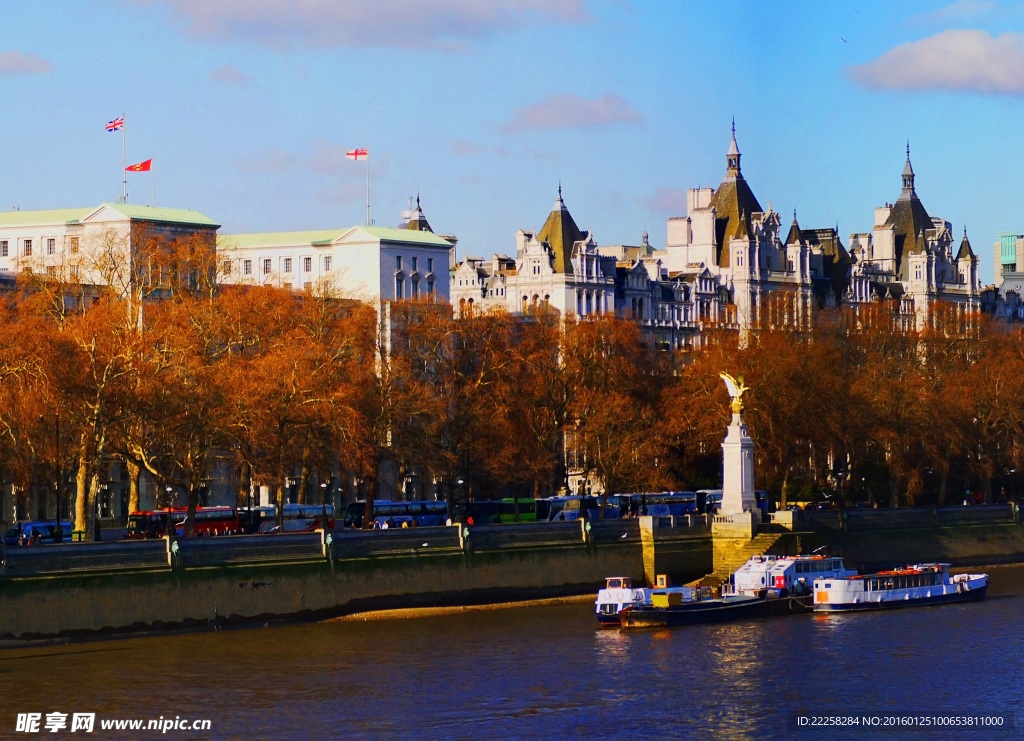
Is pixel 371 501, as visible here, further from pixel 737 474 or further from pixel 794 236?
pixel 794 236

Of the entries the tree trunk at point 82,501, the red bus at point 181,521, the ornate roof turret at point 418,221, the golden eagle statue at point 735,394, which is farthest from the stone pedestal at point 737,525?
the ornate roof turret at point 418,221

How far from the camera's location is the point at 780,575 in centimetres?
8525

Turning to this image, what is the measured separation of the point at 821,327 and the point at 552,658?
6874 cm

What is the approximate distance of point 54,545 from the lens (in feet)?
240

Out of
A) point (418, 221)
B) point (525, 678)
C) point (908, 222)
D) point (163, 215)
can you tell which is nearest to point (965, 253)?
point (908, 222)

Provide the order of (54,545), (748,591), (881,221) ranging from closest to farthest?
(54,545) < (748,591) < (881,221)

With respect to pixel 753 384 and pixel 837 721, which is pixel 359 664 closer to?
pixel 837 721

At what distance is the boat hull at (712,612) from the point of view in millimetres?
78125

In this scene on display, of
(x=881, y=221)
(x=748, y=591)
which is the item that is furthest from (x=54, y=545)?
(x=881, y=221)

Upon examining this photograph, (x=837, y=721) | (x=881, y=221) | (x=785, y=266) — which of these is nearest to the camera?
(x=837, y=721)

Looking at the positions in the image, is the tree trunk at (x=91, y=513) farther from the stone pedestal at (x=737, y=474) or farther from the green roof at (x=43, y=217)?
the green roof at (x=43, y=217)

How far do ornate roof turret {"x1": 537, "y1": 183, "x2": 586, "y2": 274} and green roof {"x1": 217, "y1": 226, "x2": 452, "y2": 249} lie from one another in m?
13.7

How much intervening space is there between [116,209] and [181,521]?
95.8 ft

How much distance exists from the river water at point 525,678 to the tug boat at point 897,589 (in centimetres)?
Result: 376
